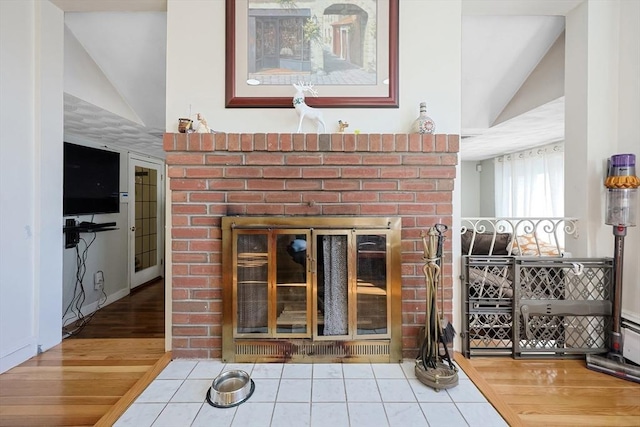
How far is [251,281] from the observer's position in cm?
179

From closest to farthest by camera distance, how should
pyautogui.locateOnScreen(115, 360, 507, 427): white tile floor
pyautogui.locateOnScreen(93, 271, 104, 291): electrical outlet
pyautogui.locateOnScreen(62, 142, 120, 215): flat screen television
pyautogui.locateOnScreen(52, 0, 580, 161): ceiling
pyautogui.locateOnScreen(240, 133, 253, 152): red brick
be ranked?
pyautogui.locateOnScreen(115, 360, 507, 427): white tile floor
pyautogui.locateOnScreen(240, 133, 253, 152): red brick
pyautogui.locateOnScreen(52, 0, 580, 161): ceiling
pyautogui.locateOnScreen(62, 142, 120, 215): flat screen television
pyautogui.locateOnScreen(93, 271, 104, 291): electrical outlet

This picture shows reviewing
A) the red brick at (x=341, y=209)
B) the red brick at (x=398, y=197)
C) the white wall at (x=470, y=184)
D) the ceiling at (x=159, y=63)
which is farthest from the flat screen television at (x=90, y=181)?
the white wall at (x=470, y=184)

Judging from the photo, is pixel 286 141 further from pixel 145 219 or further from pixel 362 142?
pixel 145 219

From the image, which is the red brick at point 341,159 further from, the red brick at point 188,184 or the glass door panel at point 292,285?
the red brick at point 188,184

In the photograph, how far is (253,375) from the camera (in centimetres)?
164

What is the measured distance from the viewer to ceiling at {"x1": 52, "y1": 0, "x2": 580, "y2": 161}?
83.2 inches

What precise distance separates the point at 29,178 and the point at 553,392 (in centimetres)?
333

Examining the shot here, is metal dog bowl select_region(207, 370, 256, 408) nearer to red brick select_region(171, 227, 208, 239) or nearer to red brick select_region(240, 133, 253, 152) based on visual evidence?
red brick select_region(171, 227, 208, 239)

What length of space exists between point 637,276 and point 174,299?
9.42 feet

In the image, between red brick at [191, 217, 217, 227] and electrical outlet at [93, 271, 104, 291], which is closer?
red brick at [191, 217, 217, 227]

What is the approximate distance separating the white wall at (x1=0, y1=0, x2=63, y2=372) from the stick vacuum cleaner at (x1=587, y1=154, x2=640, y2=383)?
347 cm

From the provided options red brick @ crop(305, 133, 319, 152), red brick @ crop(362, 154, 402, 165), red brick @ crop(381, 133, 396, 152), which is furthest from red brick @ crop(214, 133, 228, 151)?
red brick @ crop(381, 133, 396, 152)

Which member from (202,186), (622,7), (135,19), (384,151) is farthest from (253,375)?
(622,7)

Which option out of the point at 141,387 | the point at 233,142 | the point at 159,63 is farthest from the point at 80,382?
the point at 159,63
